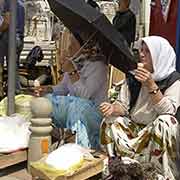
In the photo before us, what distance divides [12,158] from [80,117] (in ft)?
2.12

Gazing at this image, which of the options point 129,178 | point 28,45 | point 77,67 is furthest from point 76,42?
point 28,45

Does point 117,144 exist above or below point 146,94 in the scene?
below

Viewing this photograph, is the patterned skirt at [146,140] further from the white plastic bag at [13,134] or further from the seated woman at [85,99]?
the white plastic bag at [13,134]

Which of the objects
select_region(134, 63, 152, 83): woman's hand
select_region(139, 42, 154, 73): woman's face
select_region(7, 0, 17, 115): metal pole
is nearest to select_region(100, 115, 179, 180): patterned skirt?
select_region(134, 63, 152, 83): woman's hand

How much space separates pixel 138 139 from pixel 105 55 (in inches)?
30.0

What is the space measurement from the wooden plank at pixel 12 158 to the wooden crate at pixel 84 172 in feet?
1.46

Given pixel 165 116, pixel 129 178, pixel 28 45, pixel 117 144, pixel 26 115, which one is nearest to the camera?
pixel 129 178

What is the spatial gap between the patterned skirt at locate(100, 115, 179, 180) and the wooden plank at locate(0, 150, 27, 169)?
27.0 inches

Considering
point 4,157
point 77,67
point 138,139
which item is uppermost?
point 77,67

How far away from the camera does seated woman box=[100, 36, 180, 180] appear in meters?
2.99

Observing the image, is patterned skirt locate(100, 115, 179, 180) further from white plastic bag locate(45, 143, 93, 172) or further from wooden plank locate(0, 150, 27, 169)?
wooden plank locate(0, 150, 27, 169)

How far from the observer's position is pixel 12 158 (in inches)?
137

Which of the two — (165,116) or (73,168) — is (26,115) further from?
(165,116)

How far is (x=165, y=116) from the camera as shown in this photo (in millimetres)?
3012
